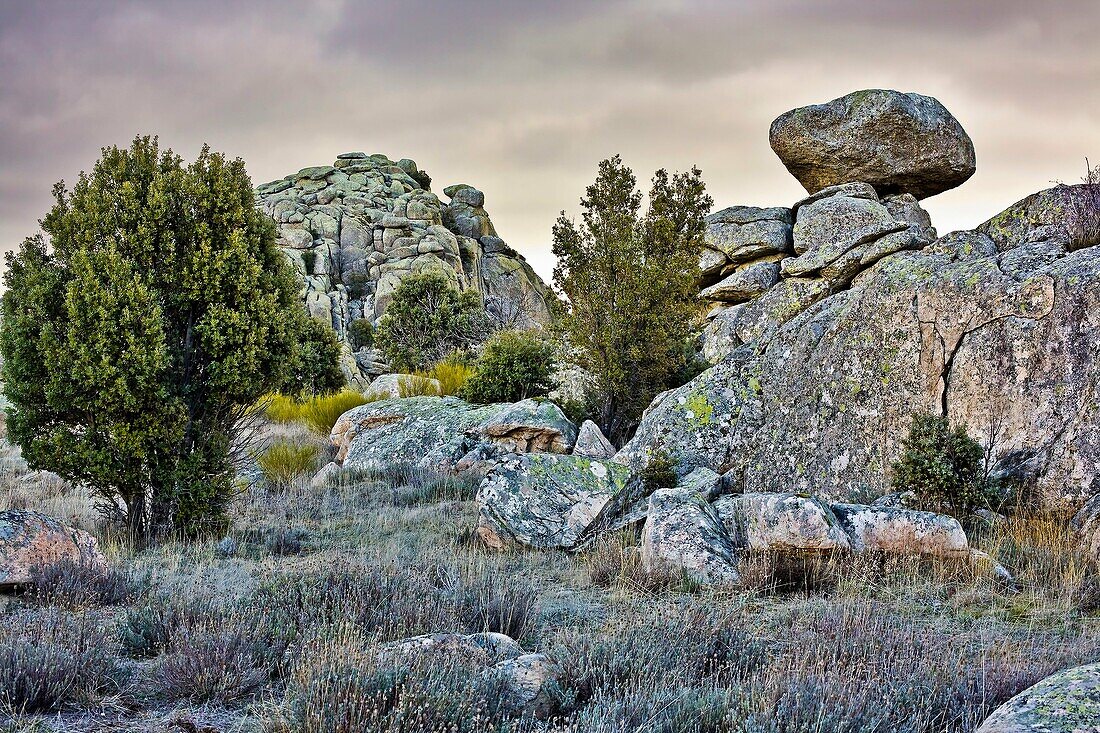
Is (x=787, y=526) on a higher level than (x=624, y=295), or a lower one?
lower

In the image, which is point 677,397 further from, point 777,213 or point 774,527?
point 777,213

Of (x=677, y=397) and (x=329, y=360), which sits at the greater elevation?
(x=329, y=360)

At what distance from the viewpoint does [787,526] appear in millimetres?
6609

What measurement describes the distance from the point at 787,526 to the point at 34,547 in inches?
236

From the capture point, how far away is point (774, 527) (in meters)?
6.66

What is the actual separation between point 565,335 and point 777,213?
11787 millimetres

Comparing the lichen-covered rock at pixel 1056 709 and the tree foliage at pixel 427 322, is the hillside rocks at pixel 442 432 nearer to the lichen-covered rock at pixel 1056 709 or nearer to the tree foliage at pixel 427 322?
the lichen-covered rock at pixel 1056 709

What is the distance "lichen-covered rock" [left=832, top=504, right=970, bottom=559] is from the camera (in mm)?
6449

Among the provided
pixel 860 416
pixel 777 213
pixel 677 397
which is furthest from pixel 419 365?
pixel 860 416

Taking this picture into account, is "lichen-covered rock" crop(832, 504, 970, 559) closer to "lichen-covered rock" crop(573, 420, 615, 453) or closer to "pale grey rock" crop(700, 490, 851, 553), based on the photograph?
"pale grey rock" crop(700, 490, 851, 553)

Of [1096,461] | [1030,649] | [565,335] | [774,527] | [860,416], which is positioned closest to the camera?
[1030,649]

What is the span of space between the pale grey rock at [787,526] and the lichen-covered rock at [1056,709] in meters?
3.24

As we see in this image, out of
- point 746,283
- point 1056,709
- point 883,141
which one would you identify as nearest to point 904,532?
point 1056,709

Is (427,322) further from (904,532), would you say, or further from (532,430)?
(904,532)
